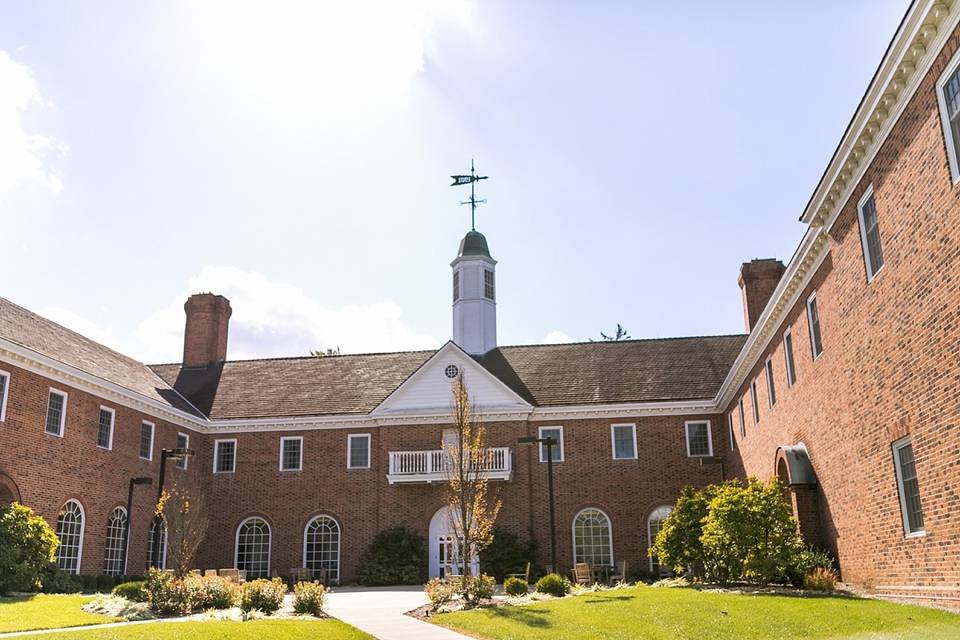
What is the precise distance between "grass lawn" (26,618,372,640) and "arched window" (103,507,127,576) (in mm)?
13569

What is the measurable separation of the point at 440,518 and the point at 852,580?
17.4 meters

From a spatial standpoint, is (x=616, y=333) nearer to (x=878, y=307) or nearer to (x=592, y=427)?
(x=592, y=427)

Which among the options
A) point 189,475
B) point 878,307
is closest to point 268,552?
point 189,475

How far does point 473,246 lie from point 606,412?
32.9 feet

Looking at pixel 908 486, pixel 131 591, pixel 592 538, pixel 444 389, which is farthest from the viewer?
pixel 444 389

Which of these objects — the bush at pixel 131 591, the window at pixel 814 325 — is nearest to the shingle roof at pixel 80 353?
the bush at pixel 131 591

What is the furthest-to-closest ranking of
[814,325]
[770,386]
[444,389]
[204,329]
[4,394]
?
1. [204,329]
2. [444,389]
3. [4,394]
4. [770,386]
5. [814,325]

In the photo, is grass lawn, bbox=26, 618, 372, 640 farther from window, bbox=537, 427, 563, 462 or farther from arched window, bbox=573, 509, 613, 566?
window, bbox=537, 427, 563, 462

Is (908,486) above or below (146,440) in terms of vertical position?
below

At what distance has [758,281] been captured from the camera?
3309 cm

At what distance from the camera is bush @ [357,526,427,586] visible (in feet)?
96.7

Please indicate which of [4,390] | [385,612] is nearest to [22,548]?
[4,390]

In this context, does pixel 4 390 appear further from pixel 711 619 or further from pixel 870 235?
pixel 870 235

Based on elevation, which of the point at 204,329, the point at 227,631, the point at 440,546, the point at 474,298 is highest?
the point at 474,298
